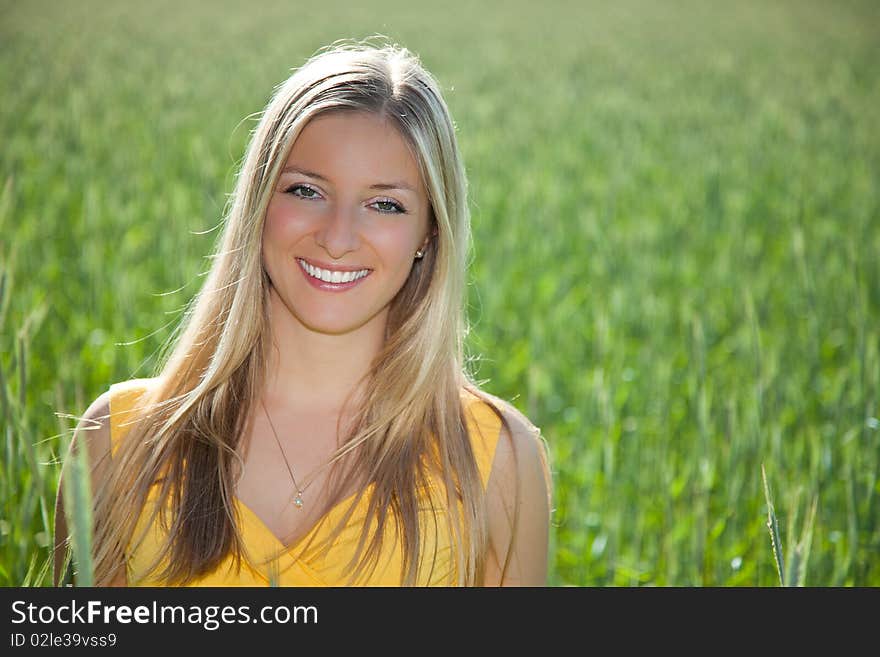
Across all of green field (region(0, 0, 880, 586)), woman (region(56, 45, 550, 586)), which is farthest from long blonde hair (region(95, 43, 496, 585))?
green field (region(0, 0, 880, 586))

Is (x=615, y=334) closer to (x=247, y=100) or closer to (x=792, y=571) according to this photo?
(x=792, y=571)

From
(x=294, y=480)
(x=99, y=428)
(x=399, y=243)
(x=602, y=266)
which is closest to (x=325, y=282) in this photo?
(x=399, y=243)

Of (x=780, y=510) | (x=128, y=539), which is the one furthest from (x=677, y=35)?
(x=128, y=539)

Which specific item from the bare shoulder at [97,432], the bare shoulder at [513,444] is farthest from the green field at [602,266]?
the bare shoulder at [513,444]

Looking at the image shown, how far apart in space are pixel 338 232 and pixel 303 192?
10 cm

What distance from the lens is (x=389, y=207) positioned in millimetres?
1452

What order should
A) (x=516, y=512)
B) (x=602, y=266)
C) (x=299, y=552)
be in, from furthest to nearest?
(x=602, y=266), (x=516, y=512), (x=299, y=552)

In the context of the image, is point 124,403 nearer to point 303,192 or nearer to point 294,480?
point 294,480

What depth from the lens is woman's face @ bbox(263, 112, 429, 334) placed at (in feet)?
4.62

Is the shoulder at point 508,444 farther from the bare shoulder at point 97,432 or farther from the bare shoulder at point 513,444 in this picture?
the bare shoulder at point 97,432

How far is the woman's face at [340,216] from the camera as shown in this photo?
1.41m

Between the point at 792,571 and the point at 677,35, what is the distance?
597 inches

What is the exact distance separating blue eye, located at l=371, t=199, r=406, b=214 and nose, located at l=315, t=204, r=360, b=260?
0.05m

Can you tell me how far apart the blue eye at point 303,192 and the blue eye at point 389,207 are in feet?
0.29
